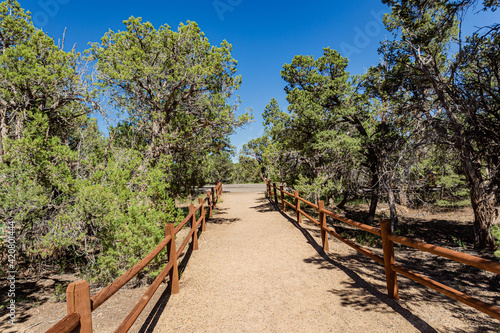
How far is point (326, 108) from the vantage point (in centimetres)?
1184

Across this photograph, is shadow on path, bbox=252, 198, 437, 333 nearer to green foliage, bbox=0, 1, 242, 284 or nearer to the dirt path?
the dirt path

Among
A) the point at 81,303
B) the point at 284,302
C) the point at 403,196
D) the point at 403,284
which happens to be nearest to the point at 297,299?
the point at 284,302

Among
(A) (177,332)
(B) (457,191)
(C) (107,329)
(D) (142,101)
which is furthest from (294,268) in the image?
(B) (457,191)

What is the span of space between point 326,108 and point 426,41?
175 inches

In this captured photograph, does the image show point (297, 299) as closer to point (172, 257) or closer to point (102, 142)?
point (172, 257)

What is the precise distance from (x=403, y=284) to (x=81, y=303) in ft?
16.9

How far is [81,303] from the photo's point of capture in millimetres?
1983

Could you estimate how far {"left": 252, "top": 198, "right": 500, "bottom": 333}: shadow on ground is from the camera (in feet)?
11.8

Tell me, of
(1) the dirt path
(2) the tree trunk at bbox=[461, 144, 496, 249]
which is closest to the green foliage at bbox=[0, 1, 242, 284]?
(1) the dirt path

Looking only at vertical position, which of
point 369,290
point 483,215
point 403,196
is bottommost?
point 369,290

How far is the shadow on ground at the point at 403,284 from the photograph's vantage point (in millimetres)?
3588

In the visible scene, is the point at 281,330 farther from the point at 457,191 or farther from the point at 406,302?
the point at 457,191

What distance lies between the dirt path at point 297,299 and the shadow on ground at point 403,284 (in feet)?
0.05

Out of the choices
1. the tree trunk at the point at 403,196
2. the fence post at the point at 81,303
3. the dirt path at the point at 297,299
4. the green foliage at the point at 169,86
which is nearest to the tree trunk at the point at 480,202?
the tree trunk at the point at 403,196
